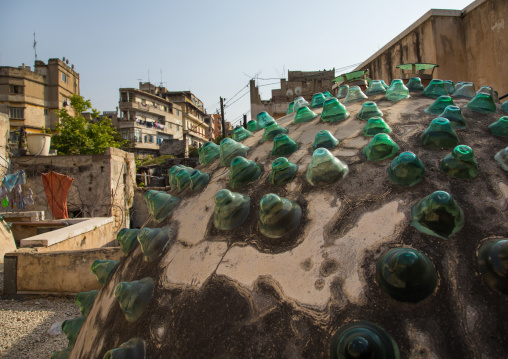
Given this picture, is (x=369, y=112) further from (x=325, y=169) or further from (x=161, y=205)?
(x=161, y=205)

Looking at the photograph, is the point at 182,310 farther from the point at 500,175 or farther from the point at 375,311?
the point at 500,175

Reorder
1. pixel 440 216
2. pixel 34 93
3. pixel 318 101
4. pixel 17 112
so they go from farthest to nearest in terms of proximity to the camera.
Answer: pixel 34 93 → pixel 17 112 → pixel 318 101 → pixel 440 216

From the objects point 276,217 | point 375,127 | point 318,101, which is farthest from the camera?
point 318,101

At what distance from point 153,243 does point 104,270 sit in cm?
48

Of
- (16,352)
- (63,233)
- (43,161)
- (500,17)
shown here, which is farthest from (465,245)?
(43,161)

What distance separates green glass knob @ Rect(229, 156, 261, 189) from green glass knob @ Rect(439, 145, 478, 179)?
2.31ft

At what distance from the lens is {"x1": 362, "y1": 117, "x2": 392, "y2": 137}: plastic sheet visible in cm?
141

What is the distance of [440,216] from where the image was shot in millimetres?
927

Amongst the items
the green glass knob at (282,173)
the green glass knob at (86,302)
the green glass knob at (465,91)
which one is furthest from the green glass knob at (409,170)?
the green glass knob at (86,302)

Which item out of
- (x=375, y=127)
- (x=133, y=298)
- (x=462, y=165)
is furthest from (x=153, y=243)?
(x=462, y=165)

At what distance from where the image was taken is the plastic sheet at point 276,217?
3.53 ft

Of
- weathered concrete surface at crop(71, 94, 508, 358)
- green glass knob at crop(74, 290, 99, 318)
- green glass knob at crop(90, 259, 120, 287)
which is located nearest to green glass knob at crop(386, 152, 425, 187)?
weathered concrete surface at crop(71, 94, 508, 358)

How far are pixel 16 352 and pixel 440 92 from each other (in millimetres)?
5221

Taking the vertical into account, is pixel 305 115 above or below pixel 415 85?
below
